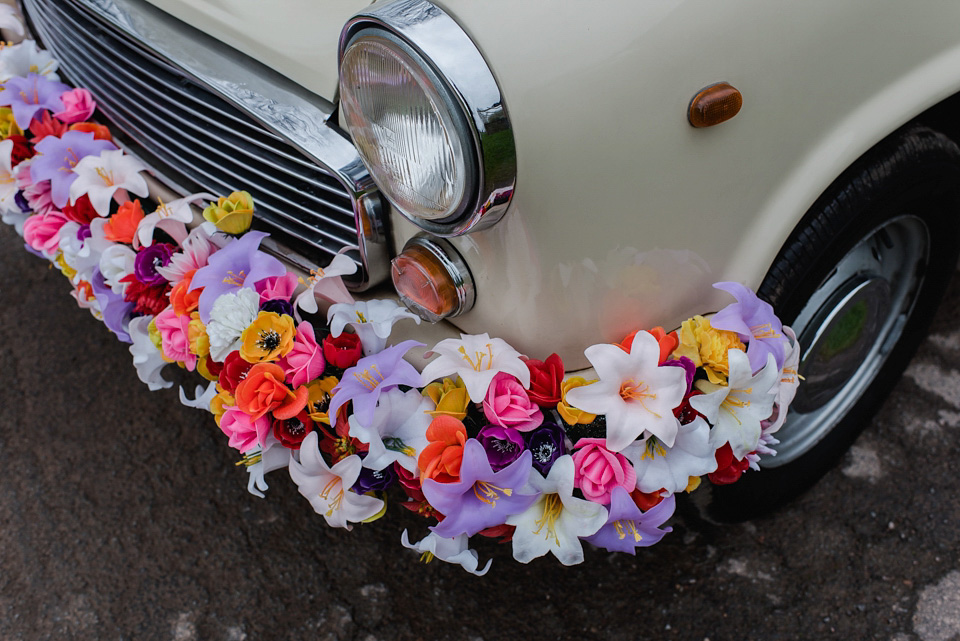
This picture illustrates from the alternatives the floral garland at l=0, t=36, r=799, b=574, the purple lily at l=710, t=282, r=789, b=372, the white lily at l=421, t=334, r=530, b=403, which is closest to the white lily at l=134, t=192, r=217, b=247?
the floral garland at l=0, t=36, r=799, b=574

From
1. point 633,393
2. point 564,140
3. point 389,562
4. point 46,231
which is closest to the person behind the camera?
point 564,140

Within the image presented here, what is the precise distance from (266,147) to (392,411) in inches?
22.1

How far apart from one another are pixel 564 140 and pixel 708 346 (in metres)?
0.40

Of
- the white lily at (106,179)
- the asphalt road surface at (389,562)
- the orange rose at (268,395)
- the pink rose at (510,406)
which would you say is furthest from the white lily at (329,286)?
the asphalt road surface at (389,562)

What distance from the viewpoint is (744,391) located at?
1.12m

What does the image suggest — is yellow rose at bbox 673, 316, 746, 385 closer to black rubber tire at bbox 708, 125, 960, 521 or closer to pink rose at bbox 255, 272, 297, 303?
black rubber tire at bbox 708, 125, 960, 521

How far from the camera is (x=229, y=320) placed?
1228mm

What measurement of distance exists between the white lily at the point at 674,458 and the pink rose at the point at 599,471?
0.7 inches

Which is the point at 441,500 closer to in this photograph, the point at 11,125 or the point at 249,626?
the point at 249,626

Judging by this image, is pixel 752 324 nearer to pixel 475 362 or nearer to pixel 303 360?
pixel 475 362

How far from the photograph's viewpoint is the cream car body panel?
94 centimetres

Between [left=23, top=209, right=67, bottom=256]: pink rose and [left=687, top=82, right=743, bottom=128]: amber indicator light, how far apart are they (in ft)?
4.49

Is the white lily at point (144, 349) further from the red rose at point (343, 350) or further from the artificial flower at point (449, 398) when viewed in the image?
the artificial flower at point (449, 398)

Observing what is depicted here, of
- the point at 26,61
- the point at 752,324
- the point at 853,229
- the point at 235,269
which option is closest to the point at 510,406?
the point at 752,324
